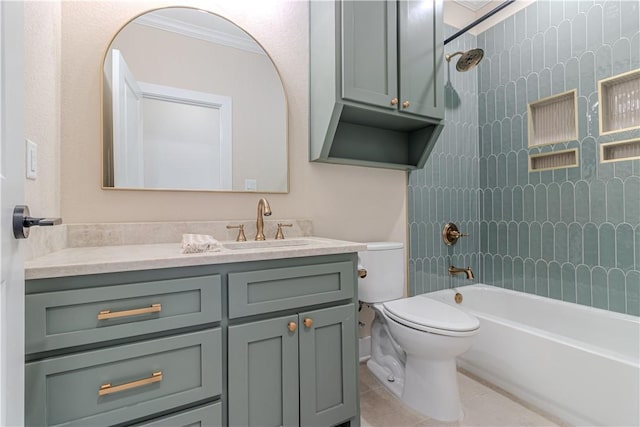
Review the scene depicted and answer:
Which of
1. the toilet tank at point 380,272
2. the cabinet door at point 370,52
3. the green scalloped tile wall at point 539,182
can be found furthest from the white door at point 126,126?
the green scalloped tile wall at point 539,182

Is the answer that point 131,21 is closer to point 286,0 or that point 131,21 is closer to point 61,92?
point 61,92

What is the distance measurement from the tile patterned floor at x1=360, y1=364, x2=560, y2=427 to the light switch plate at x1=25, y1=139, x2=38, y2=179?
1681mm

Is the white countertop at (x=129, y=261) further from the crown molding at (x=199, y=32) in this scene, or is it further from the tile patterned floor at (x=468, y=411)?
the crown molding at (x=199, y=32)

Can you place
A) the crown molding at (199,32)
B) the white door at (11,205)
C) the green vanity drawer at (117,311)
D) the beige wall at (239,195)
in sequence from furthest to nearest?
the crown molding at (199,32), the beige wall at (239,195), the green vanity drawer at (117,311), the white door at (11,205)

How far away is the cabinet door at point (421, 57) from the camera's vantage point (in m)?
1.70

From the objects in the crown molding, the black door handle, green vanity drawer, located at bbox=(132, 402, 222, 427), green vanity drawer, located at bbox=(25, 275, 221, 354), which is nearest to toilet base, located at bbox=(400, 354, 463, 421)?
green vanity drawer, located at bbox=(132, 402, 222, 427)

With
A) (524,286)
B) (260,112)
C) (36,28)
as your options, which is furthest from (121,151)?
(524,286)

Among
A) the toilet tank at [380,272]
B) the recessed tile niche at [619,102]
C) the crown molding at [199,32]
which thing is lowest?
the toilet tank at [380,272]

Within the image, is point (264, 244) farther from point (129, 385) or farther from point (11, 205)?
point (11, 205)

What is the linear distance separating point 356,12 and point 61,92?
1412mm

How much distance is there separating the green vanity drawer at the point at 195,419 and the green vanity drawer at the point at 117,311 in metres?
0.28

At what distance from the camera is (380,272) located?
5.98ft

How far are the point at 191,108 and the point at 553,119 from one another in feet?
7.89

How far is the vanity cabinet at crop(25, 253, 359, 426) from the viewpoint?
0.81 metres
